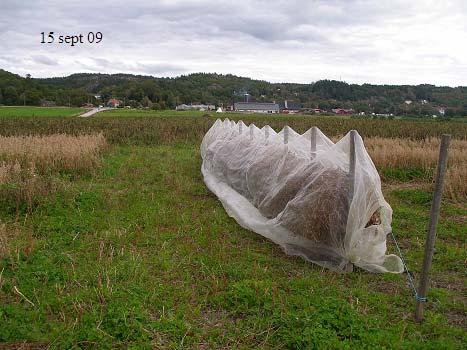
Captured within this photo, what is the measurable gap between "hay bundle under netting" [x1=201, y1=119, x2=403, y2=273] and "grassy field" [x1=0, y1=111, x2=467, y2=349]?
20cm

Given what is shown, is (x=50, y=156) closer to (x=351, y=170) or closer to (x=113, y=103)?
(x=351, y=170)

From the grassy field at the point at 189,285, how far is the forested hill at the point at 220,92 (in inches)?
2025

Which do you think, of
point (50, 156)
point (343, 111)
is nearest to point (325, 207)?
point (50, 156)

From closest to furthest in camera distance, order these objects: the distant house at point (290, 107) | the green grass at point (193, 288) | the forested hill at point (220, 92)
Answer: the green grass at point (193, 288)
the forested hill at point (220, 92)
the distant house at point (290, 107)

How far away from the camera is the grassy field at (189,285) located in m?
3.03

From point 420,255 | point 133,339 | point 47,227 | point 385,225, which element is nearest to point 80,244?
point 47,227

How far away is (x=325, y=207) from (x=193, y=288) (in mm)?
1631

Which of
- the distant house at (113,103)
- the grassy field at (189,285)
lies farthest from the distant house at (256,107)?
the grassy field at (189,285)

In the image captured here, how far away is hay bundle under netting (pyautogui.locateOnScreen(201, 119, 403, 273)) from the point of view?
14.0ft

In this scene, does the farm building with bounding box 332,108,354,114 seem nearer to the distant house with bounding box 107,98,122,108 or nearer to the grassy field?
the distant house with bounding box 107,98,122,108

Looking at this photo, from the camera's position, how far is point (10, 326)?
9.96 feet

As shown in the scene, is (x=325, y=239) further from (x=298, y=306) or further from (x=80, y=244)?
(x=80, y=244)

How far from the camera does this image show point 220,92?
287 feet

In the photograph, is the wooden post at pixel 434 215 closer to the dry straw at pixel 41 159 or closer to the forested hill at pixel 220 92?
the dry straw at pixel 41 159
